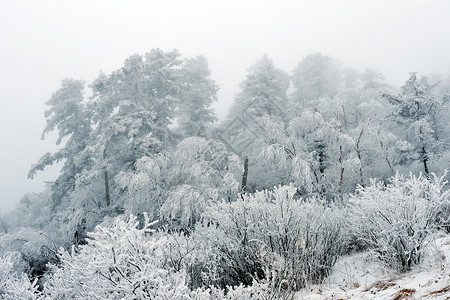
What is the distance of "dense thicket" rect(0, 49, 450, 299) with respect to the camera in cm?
423

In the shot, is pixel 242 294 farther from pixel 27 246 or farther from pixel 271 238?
pixel 27 246

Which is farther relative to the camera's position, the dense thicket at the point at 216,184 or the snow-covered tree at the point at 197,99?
the snow-covered tree at the point at 197,99

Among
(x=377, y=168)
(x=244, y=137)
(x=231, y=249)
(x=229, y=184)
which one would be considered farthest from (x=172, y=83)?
(x=377, y=168)

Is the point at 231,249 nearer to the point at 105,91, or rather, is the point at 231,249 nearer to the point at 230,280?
the point at 230,280

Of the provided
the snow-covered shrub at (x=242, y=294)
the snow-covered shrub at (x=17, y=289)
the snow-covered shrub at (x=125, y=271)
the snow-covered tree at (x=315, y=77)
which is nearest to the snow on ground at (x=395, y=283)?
the snow-covered shrub at (x=242, y=294)

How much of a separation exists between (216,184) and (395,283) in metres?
10.6

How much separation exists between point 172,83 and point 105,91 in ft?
13.3

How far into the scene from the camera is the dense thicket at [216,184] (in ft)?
13.9

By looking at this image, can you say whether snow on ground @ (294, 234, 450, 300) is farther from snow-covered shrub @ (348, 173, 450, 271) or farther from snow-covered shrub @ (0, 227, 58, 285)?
snow-covered shrub @ (0, 227, 58, 285)

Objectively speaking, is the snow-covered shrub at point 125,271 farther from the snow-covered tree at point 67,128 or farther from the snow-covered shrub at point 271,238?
the snow-covered tree at point 67,128

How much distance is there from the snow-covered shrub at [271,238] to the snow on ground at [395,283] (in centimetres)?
45

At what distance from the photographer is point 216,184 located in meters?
13.9

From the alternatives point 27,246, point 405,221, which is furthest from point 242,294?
point 27,246

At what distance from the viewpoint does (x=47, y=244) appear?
45.9ft
